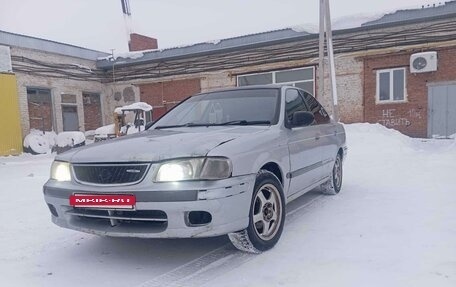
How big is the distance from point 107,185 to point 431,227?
3.00 meters

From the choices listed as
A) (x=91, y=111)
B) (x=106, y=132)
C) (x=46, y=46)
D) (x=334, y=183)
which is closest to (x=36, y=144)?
(x=106, y=132)

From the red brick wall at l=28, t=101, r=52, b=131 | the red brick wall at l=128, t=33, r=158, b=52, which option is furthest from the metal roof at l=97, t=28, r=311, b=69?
the red brick wall at l=28, t=101, r=52, b=131

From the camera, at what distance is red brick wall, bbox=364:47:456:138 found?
42.4 ft

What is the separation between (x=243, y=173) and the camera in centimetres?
285

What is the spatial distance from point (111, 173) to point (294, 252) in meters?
A: 1.64

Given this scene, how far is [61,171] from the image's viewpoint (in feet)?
10.3

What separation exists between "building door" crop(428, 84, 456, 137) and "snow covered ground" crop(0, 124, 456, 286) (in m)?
9.47

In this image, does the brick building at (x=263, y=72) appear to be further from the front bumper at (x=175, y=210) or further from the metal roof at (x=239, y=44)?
the front bumper at (x=175, y=210)

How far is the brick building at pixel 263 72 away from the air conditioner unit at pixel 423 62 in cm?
21

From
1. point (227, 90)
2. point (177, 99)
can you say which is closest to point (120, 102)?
point (177, 99)

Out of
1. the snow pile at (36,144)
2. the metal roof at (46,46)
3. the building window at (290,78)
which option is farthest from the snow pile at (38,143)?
the building window at (290,78)

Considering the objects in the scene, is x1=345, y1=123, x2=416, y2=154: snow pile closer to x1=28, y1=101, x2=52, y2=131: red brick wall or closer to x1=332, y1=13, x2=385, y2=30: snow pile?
x1=332, y1=13, x2=385, y2=30: snow pile

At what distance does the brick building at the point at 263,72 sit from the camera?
43.0 feet

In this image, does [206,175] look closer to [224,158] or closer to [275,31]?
[224,158]
